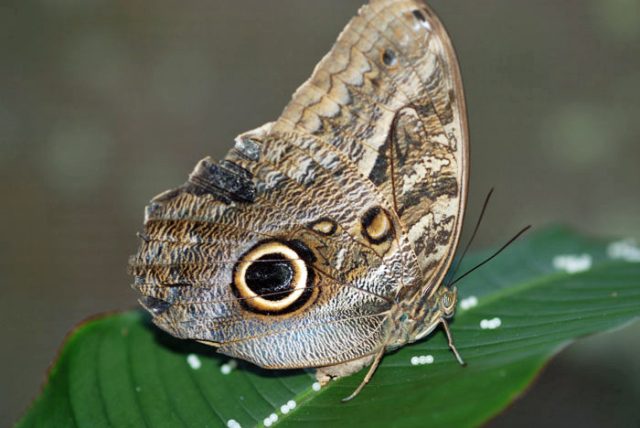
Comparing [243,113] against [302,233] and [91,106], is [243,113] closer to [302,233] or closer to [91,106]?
[91,106]

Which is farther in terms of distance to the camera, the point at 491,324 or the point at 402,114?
the point at 491,324

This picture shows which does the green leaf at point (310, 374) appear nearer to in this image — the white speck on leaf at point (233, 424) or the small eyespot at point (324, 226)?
the white speck on leaf at point (233, 424)

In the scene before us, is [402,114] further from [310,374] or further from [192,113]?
[192,113]

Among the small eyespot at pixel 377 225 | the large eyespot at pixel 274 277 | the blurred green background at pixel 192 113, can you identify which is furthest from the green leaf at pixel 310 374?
the blurred green background at pixel 192 113

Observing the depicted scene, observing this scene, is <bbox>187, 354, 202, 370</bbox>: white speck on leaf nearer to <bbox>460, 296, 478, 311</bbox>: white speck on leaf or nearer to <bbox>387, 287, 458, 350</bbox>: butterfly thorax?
<bbox>387, 287, 458, 350</bbox>: butterfly thorax

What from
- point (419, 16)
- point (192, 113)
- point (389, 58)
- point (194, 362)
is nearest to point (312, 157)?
point (389, 58)

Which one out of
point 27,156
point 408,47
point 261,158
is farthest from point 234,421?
point 27,156
